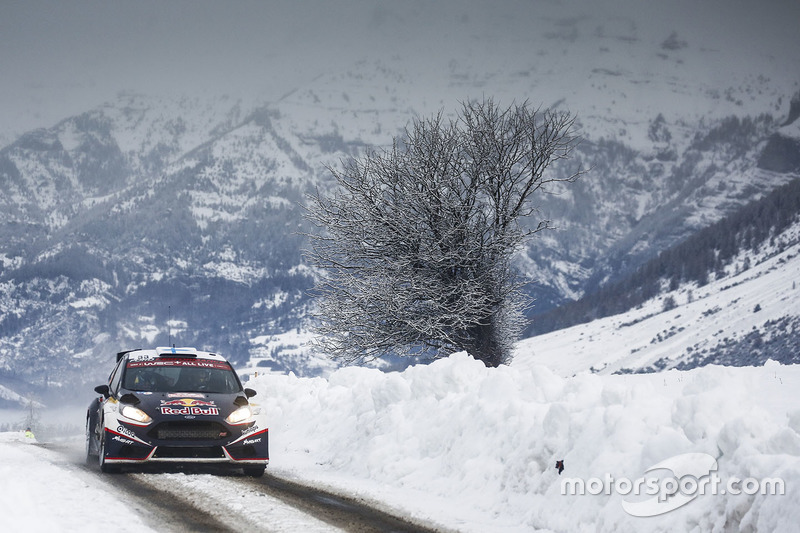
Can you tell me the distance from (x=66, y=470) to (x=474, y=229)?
44.9ft

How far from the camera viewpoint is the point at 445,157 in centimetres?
2412

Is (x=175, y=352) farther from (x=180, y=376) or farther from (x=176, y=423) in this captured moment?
(x=176, y=423)

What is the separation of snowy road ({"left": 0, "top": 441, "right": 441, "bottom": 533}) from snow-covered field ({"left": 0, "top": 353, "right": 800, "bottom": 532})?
0.05 meters

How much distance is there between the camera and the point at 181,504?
9.46 m

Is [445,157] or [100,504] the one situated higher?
[445,157]

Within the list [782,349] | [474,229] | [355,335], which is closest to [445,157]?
[474,229]

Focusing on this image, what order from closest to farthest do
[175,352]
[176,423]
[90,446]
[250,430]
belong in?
[176,423] < [250,430] < [175,352] < [90,446]

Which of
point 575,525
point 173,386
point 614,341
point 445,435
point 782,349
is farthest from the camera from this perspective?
point 614,341

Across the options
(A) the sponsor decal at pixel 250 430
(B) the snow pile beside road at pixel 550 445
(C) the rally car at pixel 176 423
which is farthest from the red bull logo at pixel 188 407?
(B) the snow pile beside road at pixel 550 445

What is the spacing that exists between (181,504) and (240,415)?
9.96ft

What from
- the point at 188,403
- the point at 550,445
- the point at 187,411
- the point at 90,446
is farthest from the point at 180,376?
the point at 550,445

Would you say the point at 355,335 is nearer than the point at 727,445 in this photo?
No

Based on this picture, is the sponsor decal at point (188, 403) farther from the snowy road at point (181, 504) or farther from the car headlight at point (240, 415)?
the snowy road at point (181, 504)

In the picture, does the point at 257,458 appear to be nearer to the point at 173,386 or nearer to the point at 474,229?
the point at 173,386
